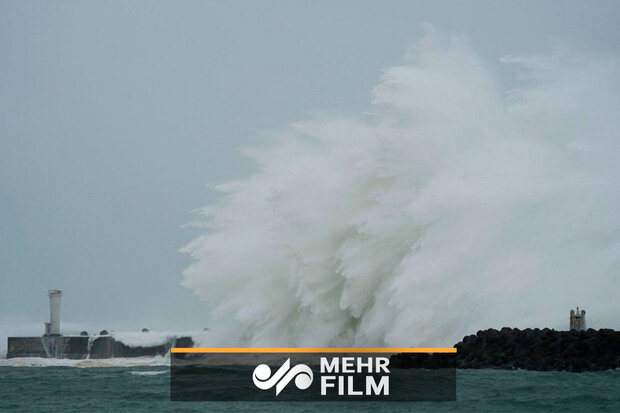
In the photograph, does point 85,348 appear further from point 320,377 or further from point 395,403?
point 395,403

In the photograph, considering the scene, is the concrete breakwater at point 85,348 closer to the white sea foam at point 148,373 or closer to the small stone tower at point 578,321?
the white sea foam at point 148,373

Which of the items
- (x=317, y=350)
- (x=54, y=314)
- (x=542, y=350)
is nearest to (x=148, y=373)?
(x=317, y=350)

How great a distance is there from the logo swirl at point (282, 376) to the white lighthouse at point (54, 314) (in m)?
17.6

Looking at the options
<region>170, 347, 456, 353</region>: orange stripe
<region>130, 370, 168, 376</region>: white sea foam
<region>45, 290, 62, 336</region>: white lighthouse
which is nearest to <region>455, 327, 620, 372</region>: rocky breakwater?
<region>170, 347, 456, 353</region>: orange stripe

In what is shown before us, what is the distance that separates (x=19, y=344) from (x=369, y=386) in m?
23.9

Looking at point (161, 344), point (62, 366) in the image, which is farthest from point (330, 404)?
point (161, 344)

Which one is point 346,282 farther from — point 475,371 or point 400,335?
point 475,371

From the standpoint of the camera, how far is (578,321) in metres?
25.3

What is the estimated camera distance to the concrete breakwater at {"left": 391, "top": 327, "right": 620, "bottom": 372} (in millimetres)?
23141

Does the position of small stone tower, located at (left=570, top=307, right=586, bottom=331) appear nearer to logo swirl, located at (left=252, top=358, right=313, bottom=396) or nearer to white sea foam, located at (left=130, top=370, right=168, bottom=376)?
logo swirl, located at (left=252, top=358, right=313, bottom=396)

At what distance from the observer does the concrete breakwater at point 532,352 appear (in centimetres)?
2314

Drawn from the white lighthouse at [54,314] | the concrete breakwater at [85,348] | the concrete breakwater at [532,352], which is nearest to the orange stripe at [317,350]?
the concrete breakwater at [532,352]

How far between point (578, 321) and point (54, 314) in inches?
943

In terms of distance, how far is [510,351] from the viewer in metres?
23.9
